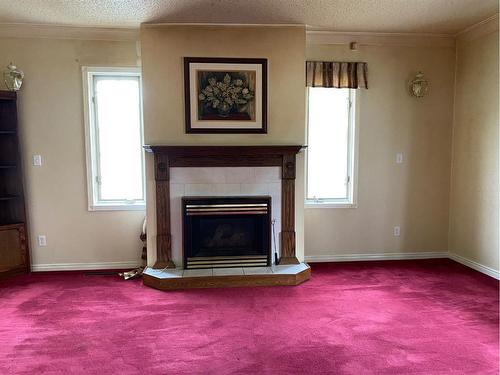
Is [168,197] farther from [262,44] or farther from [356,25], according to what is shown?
[356,25]

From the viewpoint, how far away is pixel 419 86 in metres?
4.16

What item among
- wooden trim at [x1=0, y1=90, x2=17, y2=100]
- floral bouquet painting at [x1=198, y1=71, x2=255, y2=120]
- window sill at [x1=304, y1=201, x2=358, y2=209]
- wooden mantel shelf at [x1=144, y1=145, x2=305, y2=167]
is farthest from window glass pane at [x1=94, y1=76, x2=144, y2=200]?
window sill at [x1=304, y1=201, x2=358, y2=209]

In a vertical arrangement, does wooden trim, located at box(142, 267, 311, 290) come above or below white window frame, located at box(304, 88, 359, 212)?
below

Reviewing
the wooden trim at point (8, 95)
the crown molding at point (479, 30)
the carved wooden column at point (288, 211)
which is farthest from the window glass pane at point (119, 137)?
the crown molding at point (479, 30)

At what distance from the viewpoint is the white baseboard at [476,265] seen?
3.75m

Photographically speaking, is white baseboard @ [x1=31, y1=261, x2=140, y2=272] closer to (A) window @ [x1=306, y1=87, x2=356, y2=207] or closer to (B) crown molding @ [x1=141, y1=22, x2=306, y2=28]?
(A) window @ [x1=306, y1=87, x2=356, y2=207]

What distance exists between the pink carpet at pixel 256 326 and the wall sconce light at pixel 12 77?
1.91 metres

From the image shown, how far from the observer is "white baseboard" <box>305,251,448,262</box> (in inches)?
170

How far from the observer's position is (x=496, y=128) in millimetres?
3691

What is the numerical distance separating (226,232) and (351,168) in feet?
5.26

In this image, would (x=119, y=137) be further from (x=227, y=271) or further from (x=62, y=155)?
(x=227, y=271)

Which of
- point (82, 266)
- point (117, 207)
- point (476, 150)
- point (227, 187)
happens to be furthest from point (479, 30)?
point (82, 266)

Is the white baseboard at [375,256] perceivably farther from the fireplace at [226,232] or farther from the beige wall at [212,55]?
the beige wall at [212,55]

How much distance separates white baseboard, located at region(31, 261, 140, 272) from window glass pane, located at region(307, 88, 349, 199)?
2147mm
